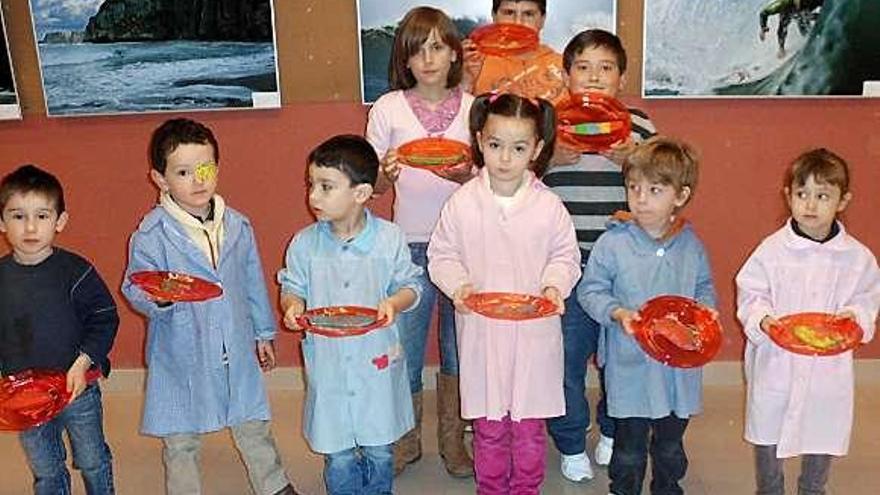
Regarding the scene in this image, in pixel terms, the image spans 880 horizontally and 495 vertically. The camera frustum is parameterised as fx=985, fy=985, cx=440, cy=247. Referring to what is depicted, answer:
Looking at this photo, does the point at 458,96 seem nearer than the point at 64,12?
Yes

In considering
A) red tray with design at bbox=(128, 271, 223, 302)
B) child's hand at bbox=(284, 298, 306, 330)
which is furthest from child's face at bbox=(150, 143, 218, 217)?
child's hand at bbox=(284, 298, 306, 330)

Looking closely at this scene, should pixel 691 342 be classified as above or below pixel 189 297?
below

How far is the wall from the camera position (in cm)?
325

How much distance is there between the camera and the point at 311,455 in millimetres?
3086

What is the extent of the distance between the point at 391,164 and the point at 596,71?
60 centimetres

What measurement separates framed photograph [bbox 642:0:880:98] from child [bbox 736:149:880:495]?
0.92 meters

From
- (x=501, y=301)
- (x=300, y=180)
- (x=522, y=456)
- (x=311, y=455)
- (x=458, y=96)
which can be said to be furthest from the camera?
(x=300, y=180)

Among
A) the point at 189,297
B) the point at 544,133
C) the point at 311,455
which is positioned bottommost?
the point at 311,455

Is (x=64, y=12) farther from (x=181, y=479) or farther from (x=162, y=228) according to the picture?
(x=181, y=479)

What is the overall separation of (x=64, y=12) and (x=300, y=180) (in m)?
0.93

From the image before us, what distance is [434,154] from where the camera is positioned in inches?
99.8

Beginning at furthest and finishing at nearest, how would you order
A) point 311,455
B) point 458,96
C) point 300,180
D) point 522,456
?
point 300,180 < point 311,455 < point 458,96 < point 522,456

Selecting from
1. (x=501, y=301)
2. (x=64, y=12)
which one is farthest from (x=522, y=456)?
(x=64, y=12)

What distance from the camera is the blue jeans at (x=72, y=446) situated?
2.38 m
